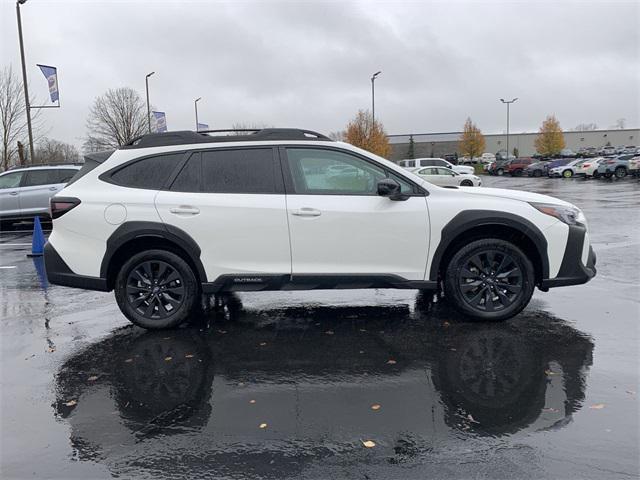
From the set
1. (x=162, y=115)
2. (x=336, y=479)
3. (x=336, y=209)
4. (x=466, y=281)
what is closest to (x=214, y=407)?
(x=336, y=479)

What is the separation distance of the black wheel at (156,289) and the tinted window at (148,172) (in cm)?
72

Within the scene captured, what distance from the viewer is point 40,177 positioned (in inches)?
622

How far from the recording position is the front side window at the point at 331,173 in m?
5.54

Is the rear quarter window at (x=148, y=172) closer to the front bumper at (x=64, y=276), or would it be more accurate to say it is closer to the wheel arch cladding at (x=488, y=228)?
the front bumper at (x=64, y=276)

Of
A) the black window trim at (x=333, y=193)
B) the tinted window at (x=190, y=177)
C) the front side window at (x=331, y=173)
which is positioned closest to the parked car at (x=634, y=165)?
the black window trim at (x=333, y=193)

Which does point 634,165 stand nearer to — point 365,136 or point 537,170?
point 537,170

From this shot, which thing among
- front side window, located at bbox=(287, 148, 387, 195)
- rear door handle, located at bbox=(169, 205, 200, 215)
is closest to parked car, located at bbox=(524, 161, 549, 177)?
front side window, located at bbox=(287, 148, 387, 195)

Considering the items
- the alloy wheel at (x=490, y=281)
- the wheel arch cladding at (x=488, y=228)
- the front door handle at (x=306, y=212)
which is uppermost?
the front door handle at (x=306, y=212)

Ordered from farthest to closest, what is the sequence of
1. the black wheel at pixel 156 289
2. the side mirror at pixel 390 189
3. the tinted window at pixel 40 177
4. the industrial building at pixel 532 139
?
the industrial building at pixel 532 139
the tinted window at pixel 40 177
the black wheel at pixel 156 289
the side mirror at pixel 390 189

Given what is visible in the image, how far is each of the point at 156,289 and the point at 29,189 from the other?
12.2 meters

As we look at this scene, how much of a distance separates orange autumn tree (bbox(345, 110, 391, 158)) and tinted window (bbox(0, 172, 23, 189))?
3713 centimetres

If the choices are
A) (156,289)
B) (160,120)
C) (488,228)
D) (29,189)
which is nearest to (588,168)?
(160,120)

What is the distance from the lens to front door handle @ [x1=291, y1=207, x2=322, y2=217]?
5414 mm

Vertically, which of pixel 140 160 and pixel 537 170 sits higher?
pixel 140 160
